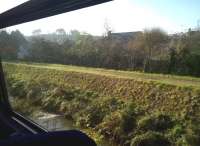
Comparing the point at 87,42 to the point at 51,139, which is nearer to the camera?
the point at 51,139

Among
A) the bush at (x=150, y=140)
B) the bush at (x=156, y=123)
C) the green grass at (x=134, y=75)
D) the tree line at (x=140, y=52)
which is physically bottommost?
the bush at (x=150, y=140)

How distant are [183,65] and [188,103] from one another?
2861 millimetres

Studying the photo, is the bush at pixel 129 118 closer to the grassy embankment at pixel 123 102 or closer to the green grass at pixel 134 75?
the grassy embankment at pixel 123 102

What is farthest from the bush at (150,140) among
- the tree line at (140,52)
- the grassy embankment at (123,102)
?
the tree line at (140,52)

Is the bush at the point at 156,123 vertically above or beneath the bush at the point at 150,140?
above

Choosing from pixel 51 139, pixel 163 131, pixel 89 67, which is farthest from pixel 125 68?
pixel 51 139

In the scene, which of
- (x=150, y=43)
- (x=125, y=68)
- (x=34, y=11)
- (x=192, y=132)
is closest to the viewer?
(x=34, y=11)

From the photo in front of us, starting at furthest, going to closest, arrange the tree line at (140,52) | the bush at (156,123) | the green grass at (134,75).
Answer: the tree line at (140,52) → the green grass at (134,75) → the bush at (156,123)

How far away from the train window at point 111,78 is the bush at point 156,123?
17 millimetres

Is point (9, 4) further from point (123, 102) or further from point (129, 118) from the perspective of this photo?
point (123, 102)

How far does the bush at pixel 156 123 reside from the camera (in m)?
5.59

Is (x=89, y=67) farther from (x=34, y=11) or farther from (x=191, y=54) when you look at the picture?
(x=34, y=11)

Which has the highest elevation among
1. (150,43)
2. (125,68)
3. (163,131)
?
(150,43)

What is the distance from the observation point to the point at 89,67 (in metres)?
10.4
